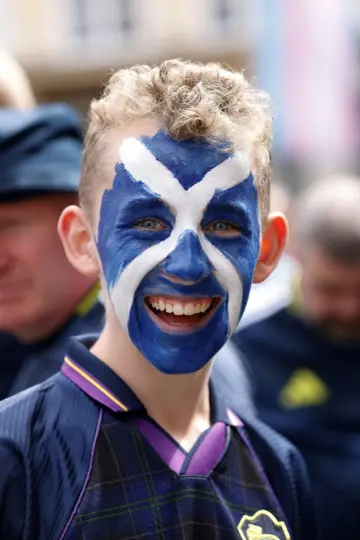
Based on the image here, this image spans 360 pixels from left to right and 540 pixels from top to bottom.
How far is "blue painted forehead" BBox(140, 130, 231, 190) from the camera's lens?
4.74 feet

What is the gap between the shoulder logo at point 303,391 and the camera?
3.32m

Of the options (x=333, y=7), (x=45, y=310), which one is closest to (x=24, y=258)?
(x=45, y=310)

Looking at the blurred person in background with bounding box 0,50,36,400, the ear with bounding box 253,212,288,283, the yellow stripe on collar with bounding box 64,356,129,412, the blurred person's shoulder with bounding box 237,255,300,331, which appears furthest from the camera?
the blurred person's shoulder with bounding box 237,255,300,331

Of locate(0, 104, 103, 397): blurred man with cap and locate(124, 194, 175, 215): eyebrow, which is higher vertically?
locate(124, 194, 175, 215): eyebrow

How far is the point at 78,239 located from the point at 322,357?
1918 millimetres

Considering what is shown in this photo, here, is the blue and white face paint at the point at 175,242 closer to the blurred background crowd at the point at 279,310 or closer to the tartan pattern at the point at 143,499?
the tartan pattern at the point at 143,499

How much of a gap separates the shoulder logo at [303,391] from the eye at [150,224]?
6.52ft

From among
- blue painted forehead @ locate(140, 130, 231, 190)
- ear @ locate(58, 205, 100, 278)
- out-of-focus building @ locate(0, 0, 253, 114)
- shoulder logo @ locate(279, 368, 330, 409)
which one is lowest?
out-of-focus building @ locate(0, 0, 253, 114)

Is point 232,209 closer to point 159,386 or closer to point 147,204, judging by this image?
point 147,204

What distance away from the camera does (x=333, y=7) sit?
31.7ft

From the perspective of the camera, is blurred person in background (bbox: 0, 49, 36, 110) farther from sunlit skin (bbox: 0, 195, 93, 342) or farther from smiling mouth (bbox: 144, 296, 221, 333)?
smiling mouth (bbox: 144, 296, 221, 333)

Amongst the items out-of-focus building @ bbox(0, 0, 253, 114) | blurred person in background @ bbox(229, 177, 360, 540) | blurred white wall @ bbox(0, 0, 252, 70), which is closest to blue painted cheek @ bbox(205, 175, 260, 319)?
blurred person in background @ bbox(229, 177, 360, 540)

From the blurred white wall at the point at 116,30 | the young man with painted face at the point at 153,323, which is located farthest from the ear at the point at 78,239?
the blurred white wall at the point at 116,30

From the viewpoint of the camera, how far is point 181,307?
1444mm
